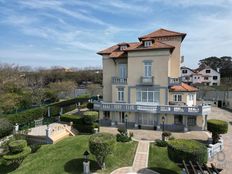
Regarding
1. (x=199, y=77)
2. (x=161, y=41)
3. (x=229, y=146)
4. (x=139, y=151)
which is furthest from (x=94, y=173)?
(x=199, y=77)

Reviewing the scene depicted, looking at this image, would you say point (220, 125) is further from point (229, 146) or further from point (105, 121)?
point (105, 121)

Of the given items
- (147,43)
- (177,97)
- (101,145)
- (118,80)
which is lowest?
(101,145)

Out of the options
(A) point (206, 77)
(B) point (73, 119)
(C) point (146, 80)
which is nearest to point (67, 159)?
(B) point (73, 119)

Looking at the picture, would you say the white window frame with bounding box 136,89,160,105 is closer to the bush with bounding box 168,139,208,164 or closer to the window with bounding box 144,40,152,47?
the window with bounding box 144,40,152,47

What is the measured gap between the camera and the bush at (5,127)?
23.1 m

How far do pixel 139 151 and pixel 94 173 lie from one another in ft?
16.3

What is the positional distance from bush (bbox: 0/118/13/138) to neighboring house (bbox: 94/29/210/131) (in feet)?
36.3

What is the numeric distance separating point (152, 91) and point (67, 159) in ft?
46.7

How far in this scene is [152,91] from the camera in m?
26.4

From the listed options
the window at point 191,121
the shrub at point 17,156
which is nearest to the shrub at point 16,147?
the shrub at point 17,156

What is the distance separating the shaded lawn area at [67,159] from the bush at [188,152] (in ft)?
14.7

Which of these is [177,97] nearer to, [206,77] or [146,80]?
[146,80]

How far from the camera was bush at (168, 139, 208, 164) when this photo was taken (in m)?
12.1

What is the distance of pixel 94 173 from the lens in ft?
47.6
